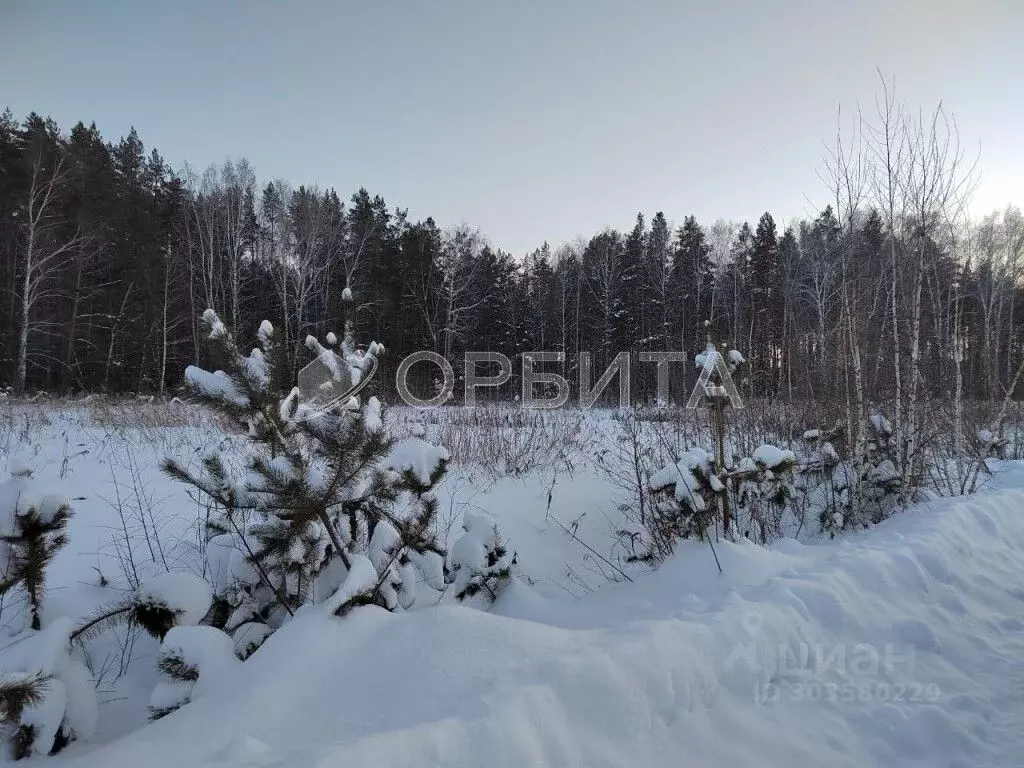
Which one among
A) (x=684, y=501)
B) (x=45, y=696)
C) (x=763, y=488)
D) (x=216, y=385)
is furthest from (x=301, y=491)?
(x=763, y=488)

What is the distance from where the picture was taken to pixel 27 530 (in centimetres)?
153

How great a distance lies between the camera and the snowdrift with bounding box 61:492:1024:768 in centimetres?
122

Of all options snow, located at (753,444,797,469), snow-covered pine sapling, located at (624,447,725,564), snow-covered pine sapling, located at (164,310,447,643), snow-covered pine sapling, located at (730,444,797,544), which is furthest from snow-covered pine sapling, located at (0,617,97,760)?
snow, located at (753,444,797,469)

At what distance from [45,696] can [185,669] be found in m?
0.32

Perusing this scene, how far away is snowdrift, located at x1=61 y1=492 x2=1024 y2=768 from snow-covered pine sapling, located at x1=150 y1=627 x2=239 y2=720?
0.06 meters

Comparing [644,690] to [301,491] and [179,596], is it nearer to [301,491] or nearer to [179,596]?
[301,491]

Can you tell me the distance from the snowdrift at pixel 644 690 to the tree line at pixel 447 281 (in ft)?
11.8

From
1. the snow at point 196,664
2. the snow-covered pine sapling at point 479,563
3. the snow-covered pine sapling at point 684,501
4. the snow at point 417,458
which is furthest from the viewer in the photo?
the snow-covered pine sapling at point 684,501

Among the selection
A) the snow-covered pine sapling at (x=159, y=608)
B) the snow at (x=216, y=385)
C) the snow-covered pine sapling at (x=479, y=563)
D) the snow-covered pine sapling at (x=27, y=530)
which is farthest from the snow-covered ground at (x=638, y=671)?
the snow at (x=216, y=385)

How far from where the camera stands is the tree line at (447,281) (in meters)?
5.30

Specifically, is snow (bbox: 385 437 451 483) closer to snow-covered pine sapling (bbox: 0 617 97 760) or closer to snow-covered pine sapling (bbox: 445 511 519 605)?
snow-covered pine sapling (bbox: 445 511 519 605)

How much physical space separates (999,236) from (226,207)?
2921cm

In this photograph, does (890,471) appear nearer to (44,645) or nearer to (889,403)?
(889,403)

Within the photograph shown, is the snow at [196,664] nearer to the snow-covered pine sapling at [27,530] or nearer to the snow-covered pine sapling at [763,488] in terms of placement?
the snow-covered pine sapling at [27,530]
